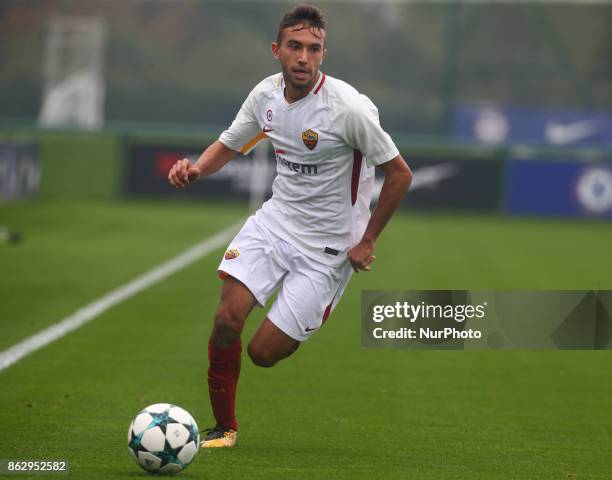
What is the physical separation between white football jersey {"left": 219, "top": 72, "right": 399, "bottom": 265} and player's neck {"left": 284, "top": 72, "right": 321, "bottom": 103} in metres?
0.02

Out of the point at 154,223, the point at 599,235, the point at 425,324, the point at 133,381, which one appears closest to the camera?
the point at 425,324

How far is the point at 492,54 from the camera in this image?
110 ft

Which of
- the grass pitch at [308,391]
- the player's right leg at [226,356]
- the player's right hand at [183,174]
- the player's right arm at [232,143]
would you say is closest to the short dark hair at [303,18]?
the player's right arm at [232,143]

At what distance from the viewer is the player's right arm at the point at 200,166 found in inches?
271

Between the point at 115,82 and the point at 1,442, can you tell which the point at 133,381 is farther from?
the point at 115,82

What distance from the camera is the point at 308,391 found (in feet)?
28.6

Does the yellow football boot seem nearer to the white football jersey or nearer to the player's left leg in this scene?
the player's left leg

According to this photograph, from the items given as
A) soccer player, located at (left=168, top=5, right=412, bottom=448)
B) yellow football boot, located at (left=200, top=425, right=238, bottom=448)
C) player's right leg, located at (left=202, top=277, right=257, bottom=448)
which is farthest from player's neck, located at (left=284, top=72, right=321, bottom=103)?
yellow football boot, located at (left=200, top=425, right=238, bottom=448)

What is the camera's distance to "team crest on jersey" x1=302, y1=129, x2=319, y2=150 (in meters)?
6.73

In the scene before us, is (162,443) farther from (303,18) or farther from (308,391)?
(308,391)

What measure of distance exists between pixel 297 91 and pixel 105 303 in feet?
21.0

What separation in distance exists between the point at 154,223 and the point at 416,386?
14.3 metres

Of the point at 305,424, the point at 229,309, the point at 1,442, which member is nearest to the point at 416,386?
the point at 305,424

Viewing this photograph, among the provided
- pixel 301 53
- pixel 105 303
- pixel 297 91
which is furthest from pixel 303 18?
pixel 105 303
